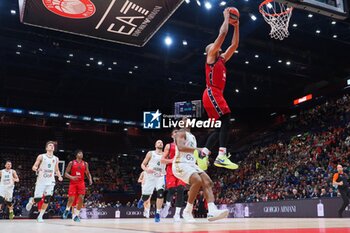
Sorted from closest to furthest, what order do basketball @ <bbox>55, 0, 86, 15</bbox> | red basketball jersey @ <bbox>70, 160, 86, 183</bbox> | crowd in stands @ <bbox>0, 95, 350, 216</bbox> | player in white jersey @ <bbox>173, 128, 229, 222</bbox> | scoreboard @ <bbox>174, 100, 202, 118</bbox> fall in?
player in white jersey @ <bbox>173, 128, 229, 222</bbox> < basketball @ <bbox>55, 0, 86, 15</bbox> < red basketball jersey @ <bbox>70, 160, 86, 183</bbox> < crowd in stands @ <bbox>0, 95, 350, 216</bbox> < scoreboard @ <bbox>174, 100, 202, 118</bbox>

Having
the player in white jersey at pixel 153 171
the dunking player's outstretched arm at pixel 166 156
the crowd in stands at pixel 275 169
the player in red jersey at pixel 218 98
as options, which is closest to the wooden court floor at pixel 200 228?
the player in red jersey at pixel 218 98

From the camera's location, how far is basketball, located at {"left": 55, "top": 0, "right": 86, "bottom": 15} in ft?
20.6

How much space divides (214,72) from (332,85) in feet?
71.9

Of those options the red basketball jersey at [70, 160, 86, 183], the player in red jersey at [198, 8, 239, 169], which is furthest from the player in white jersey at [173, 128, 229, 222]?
the red basketball jersey at [70, 160, 86, 183]

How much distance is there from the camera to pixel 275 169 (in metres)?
22.0

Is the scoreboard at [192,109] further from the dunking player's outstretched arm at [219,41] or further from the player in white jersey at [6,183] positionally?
the dunking player's outstretched arm at [219,41]

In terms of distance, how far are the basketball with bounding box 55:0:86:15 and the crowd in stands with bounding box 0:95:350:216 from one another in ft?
39.2

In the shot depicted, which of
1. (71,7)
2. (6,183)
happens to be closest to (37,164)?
(6,183)

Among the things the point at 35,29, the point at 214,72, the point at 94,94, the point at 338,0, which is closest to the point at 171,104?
the point at 94,94

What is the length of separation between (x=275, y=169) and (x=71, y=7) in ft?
59.2

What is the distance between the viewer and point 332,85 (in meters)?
24.6

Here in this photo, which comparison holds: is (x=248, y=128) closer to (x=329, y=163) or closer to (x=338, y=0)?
(x=329, y=163)

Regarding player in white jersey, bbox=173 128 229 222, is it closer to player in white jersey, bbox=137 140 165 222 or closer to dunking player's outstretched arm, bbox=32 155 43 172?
player in white jersey, bbox=137 140 165 222

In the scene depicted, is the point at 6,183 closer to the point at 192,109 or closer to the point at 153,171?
the point at 153,171
